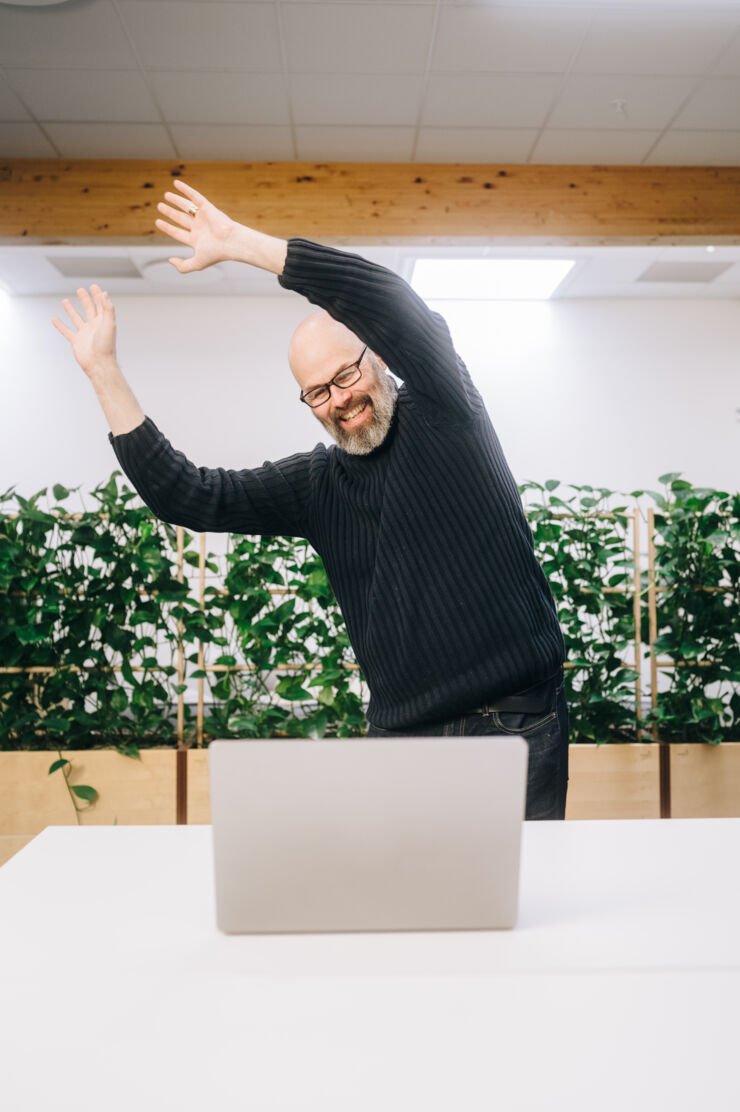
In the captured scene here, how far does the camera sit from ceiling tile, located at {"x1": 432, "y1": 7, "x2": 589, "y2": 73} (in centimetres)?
311

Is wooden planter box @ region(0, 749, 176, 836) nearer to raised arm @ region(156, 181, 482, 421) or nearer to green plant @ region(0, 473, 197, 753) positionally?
Result: green plant @ region(0, 473, 197, 753)

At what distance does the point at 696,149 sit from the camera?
4.07m

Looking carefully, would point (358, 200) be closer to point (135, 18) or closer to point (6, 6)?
point (135, 18)

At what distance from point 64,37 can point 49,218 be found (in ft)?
3.50

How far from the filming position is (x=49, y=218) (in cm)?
411

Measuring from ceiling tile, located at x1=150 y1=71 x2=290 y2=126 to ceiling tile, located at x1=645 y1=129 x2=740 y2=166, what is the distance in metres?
1.82

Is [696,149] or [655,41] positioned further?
[696,149]

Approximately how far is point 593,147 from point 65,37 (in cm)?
240

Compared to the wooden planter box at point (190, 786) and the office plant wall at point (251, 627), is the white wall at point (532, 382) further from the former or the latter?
the wooden planter box at point (190, 786)

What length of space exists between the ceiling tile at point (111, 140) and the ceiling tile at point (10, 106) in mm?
133

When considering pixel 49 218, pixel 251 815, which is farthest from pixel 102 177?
pixel 251 815

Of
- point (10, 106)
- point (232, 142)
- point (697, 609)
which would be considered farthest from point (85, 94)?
point (697, 609)

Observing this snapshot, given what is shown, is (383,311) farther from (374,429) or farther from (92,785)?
(92,785)

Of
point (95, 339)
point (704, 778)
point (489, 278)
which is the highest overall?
point (489, 278)
